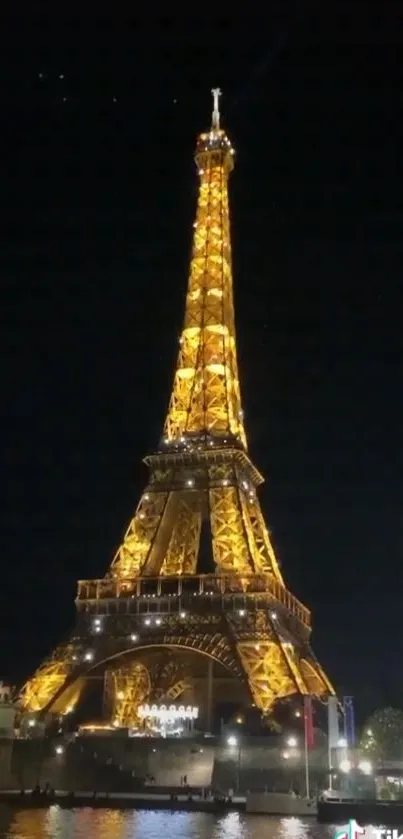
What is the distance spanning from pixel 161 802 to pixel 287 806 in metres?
4.82

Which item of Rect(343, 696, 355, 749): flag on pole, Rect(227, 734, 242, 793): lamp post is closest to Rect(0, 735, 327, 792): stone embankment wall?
Rect(227, 734, 242, 793): lamp post

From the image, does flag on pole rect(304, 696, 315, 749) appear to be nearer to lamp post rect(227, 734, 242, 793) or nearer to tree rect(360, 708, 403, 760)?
lamp post rect(227, 734, 242, 793)

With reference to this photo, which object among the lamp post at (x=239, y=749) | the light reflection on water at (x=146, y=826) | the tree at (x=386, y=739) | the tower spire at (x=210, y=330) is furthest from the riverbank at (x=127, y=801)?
the tree at (x=386, y=739)

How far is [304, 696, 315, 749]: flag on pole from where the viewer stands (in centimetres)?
3394

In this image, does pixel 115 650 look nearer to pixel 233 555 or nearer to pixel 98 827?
pixel 233 555

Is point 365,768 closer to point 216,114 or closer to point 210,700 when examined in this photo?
point 210,700

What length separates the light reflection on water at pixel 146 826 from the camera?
2283 cm

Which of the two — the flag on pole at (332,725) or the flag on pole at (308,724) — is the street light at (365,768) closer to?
the flag on pole at (332,725)

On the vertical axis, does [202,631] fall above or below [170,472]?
below

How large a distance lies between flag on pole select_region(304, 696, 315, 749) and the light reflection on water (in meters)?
5.28

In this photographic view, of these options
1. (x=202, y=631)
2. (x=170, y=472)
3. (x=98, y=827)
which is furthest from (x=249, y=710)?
(x=170, y=472)

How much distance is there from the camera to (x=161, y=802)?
3231 cm

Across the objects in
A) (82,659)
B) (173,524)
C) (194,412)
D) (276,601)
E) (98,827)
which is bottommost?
(98,827)

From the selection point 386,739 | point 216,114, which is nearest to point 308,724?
point 386,739
